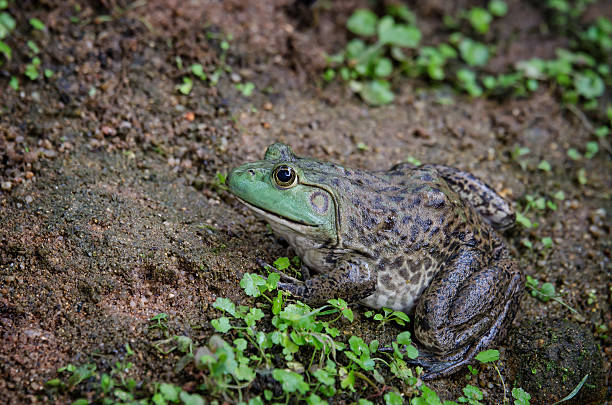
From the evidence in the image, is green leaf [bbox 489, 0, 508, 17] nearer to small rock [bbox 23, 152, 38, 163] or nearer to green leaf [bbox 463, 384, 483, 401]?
green leaf [bbox 463, 384, 483, 401]

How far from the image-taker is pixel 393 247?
381 cm

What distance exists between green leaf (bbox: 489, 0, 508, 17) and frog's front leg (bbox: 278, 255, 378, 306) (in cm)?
460

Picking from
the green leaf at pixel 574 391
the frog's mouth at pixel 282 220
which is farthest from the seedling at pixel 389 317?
the green leaf at pixel 574 391

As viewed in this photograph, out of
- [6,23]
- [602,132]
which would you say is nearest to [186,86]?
[6,23]

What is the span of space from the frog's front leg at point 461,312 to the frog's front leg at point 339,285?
0.45 metres

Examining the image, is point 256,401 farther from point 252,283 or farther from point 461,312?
point 461,312

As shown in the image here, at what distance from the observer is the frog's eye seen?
363 cm

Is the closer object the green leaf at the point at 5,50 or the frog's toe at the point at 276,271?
the frog's toe at the point at 276,271

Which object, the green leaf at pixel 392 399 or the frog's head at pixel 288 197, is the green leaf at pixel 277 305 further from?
the green leaf at pixel 392 399

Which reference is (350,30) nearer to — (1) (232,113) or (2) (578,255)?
(1) (232,113)

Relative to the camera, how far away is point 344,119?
18.2 ft

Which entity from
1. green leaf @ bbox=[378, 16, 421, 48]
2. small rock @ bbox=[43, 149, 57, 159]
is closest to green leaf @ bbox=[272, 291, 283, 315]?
small rock @ bbox=[43, 149, 57, 159]

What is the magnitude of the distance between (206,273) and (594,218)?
3.75 meters

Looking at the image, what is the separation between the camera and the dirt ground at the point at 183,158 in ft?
11.5
